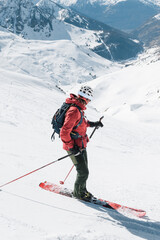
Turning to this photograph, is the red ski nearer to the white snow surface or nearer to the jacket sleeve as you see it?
the white snow surface

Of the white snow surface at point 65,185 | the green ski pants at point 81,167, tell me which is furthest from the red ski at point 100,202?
the green ski pants at point 81,167

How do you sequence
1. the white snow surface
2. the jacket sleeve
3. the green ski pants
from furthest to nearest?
1. the green ski pants
2. the jacket sleeve
3. the white snow surface

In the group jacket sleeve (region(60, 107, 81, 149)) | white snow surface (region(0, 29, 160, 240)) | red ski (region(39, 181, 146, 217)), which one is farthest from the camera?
red ski (region(39, 181, 146, 217))

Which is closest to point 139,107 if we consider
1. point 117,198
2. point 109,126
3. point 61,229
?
point 109,126

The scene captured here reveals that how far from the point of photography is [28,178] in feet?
20.6

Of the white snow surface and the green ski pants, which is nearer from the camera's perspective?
the white snow surface

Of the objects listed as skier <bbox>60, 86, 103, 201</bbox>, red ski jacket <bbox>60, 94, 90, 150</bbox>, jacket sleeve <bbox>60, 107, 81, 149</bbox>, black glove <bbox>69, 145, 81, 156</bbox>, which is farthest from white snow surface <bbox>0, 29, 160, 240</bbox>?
jacket sleeve <bbox>60, 107, 81, 149</bbox>

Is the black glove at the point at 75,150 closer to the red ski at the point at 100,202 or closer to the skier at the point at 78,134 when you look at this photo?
the skier at the point at 78,134

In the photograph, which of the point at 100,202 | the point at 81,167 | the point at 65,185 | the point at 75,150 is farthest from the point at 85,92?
the point at 65,185

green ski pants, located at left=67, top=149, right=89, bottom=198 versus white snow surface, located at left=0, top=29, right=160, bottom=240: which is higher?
green ski pants, located at left=67, top=149, right=89, bottom=198

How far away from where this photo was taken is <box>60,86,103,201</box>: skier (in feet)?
15.9

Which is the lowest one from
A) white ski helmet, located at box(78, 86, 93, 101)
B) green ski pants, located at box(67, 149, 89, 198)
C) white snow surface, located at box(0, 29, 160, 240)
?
white snow surface, located at box(0, 29, 160, 240)

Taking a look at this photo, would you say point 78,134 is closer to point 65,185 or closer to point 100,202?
point 100,202

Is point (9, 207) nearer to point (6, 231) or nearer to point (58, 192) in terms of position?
point (6, 231)
